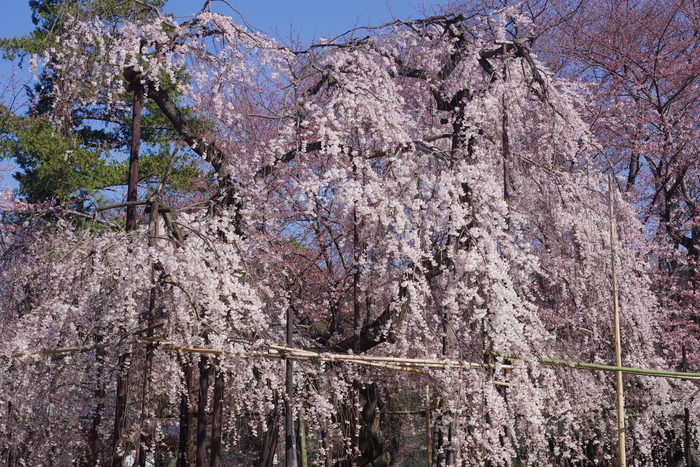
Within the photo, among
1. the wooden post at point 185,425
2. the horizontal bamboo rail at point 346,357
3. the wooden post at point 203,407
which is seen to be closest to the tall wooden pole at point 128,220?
the horizontal bamboo rail at point 346,357

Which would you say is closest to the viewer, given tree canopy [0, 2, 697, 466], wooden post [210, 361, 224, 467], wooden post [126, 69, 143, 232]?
tree canopy [0, 2, 697, 466]

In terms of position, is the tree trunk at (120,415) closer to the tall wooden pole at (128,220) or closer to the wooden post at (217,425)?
the tall wooden pole at (128,220)

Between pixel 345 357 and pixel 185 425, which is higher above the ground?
pixel 345 357

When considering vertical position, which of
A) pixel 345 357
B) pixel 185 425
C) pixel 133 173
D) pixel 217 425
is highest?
pixel 133 173

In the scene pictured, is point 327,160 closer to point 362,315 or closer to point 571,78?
point 362,315

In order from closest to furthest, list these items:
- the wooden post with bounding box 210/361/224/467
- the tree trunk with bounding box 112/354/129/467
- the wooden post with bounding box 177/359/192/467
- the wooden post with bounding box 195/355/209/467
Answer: the tree trunk with bounding box 112/354/129/467, the wooden post with bounding box 210/361/224/467, the wooden post with bounding box 195/355/209/467, the wooden post with bounding box 177/359/192/467

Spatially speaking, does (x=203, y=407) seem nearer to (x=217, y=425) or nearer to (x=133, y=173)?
(x=217, y=425)

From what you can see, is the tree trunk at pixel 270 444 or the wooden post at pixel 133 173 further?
the tree trunk at pixel 270 444

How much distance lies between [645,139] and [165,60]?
9.31 m

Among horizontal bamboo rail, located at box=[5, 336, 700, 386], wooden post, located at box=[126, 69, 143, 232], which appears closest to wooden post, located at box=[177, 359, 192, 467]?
horizontal bamboo rail, located at box=[5, 336, 700, 386]

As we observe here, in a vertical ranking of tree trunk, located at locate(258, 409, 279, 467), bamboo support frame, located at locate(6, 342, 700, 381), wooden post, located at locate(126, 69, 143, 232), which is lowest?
tree trunk, located at locate(258, 409, 279, 467)

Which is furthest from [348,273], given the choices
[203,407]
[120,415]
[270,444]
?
[120,415]

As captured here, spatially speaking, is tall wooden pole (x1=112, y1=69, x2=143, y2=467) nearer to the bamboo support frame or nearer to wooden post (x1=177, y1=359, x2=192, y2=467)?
the bamboo support frame

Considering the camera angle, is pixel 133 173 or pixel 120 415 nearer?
pixel 120 415
